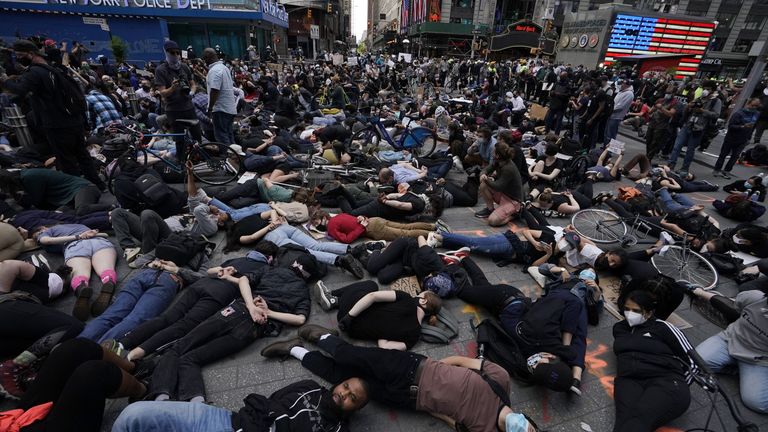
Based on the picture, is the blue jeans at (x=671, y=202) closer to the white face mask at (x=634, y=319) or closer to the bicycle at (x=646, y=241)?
the bicycle at (x=646, y=241)

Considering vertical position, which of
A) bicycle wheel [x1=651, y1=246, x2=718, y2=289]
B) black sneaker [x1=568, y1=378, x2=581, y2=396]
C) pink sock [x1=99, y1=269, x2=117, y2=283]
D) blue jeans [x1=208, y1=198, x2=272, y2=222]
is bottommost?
black sneaker [x1=568, y1=378, x2=581, y2=396]

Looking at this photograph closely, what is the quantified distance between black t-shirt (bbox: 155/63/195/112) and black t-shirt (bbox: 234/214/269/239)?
398 centimetres

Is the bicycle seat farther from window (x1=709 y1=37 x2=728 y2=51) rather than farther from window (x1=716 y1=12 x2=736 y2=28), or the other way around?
window (x1=716 y1=12 x2=736 y2=28)

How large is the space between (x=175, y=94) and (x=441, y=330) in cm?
754

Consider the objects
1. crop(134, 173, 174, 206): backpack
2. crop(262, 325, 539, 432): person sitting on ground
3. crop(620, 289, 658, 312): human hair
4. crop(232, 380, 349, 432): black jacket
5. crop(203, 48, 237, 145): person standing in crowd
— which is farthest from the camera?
crop(203, 48, 237, 145): person standing in crowd

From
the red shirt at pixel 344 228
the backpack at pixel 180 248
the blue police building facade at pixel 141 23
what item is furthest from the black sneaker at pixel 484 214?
the blue police building facade at pixel 141 23

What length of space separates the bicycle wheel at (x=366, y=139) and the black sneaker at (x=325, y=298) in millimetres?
6296

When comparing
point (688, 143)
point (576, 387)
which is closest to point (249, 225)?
point (576, 387)

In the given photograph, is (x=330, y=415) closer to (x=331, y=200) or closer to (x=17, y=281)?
(x=17, y=281)

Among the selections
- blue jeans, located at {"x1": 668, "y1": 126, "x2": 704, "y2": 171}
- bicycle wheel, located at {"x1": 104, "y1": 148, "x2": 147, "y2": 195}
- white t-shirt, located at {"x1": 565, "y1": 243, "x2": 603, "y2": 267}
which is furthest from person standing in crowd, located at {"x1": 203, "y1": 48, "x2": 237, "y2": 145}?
blue jeans, located at {"x1": 668, "y1": 126, "x2": 704, "y2": 171}

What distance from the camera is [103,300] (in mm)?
3920

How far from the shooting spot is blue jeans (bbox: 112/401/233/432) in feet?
7.93

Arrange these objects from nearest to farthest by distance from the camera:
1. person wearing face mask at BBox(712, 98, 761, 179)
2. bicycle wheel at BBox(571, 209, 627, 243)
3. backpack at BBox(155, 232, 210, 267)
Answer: backpack at BBox(155, 232, 210, 267)
bicycle wheel at BBox(571, 209, 627, 243)
person wearing face mask at BBox(712, 98, 761, 179)

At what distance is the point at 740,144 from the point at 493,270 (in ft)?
30.9
